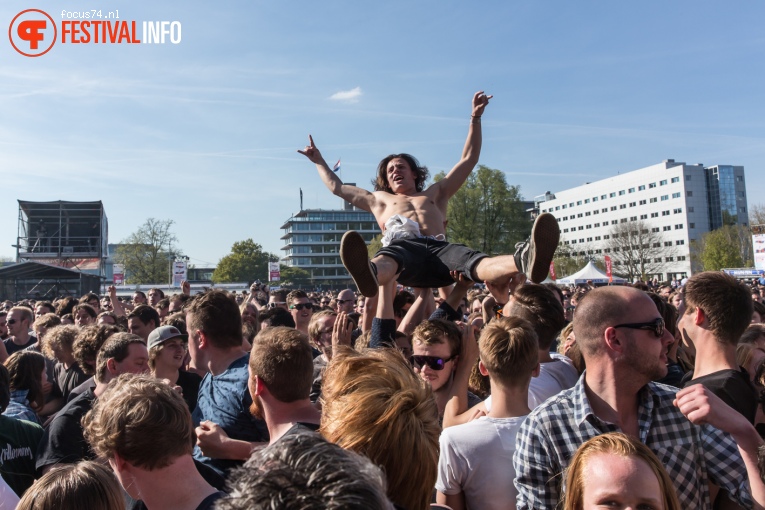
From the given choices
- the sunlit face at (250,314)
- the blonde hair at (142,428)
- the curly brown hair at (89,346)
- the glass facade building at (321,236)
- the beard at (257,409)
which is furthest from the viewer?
the glass facade building at (321,236)

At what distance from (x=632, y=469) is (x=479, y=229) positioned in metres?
51.9

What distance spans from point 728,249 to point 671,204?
36.2 m

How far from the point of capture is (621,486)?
188 centimetres

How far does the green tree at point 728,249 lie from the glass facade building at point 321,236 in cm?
6728

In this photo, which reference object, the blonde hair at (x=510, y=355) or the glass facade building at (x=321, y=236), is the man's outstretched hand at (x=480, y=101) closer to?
the blonde hair at (x=510, y=355)

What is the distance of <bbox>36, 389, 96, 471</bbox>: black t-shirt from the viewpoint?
3.44m

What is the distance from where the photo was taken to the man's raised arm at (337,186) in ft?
20.4

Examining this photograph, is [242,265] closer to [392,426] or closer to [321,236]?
[321,236]

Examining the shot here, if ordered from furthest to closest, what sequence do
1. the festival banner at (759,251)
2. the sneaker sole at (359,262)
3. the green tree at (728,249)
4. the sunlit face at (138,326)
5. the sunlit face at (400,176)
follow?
1. the green tree at (728,249)
2. the festival banner at (759,251)
3. the sunlit face at (138,326)
4. the sunlit face at (400,176)
5. the sneaker sole at (359,262)

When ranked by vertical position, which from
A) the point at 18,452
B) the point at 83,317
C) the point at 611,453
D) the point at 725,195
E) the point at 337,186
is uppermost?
the point at 725,195

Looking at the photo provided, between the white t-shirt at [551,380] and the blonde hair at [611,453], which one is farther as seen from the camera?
the white t-shirt at [551,380]

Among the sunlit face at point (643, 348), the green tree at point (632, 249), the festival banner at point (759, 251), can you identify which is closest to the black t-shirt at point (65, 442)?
the sunlit face at point (643, 348)

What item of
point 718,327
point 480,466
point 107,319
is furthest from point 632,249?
point 480,466

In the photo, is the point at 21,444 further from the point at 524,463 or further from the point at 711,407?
the point at 711,407
